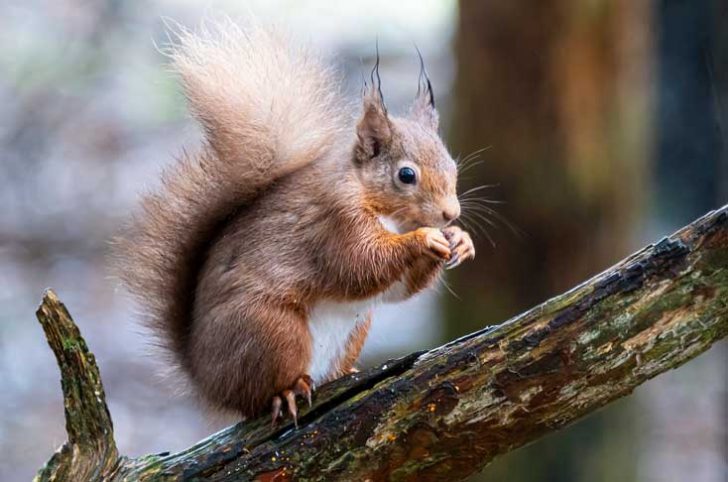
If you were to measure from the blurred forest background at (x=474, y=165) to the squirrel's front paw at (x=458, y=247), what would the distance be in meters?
0.43

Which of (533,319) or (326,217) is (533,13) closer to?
(326,217)

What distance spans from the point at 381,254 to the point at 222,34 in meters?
0.60

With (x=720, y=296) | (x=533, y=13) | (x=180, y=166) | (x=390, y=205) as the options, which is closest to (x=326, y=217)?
(x=390, y=205)

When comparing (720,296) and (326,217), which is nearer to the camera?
(720,296)

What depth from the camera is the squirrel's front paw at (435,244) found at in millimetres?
2094

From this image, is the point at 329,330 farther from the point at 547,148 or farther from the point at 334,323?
the point at 547,148

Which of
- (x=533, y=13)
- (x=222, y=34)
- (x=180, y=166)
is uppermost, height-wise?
(x=533, y=13)

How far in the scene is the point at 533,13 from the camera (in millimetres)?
3514

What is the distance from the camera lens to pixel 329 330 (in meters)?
2.22

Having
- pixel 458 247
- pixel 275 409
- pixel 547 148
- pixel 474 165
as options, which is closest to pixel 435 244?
pixel 458 247

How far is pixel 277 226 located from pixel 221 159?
0.19m

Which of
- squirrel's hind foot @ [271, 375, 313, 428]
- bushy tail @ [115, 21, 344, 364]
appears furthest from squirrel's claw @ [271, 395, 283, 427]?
bushy tail @ [115, 21, 344, 364]

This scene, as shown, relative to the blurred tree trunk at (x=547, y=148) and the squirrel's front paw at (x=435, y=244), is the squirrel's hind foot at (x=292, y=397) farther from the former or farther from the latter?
the blurred tree trunk at (x=547, y=148)

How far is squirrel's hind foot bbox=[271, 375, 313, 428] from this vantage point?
6.64 feet
